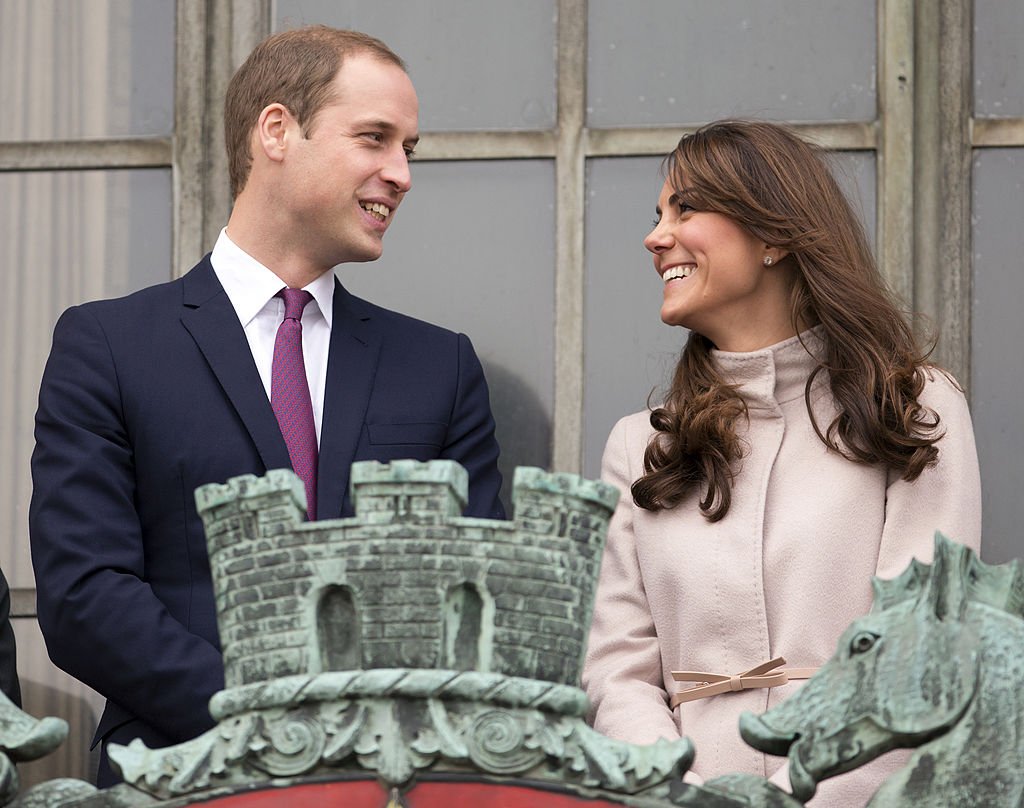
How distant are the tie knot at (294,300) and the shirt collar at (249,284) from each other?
2 centimetres

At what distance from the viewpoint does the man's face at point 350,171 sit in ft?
16.1

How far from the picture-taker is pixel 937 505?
4.36m

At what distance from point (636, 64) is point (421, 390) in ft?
4.23

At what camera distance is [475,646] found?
11.5ft

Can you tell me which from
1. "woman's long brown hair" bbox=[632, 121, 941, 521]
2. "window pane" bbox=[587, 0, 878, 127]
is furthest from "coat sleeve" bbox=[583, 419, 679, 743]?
"window pane" bbox=[587, 0, 878, 127]

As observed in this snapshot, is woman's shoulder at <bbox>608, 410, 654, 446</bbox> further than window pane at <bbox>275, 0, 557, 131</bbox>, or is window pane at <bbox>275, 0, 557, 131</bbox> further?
window pane at <bbox>275, 0, 557, 131</bbox>

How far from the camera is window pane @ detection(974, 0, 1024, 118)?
5.52 metres

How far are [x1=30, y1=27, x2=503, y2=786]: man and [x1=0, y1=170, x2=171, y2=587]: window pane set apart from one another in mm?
671

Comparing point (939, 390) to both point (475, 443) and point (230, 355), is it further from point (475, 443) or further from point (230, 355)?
point (230, 355)

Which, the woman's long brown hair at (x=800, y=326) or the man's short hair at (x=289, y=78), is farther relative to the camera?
the man's short hair at (x=289, y=78)

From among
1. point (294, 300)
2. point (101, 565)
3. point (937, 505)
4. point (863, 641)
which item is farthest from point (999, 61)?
point (101, 565)

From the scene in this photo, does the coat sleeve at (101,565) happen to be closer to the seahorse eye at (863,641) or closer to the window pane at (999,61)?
the seahorse eye at (863,641)

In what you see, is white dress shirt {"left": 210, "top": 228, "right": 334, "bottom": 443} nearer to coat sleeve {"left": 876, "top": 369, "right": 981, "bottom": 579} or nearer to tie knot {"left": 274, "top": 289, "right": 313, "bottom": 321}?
tie knot {"left": 274, "top": 289, "right": 313, "bottom": 321}

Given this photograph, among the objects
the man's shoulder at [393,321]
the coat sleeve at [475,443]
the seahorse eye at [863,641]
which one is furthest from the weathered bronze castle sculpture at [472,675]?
the man's shoulder at [393,321]
